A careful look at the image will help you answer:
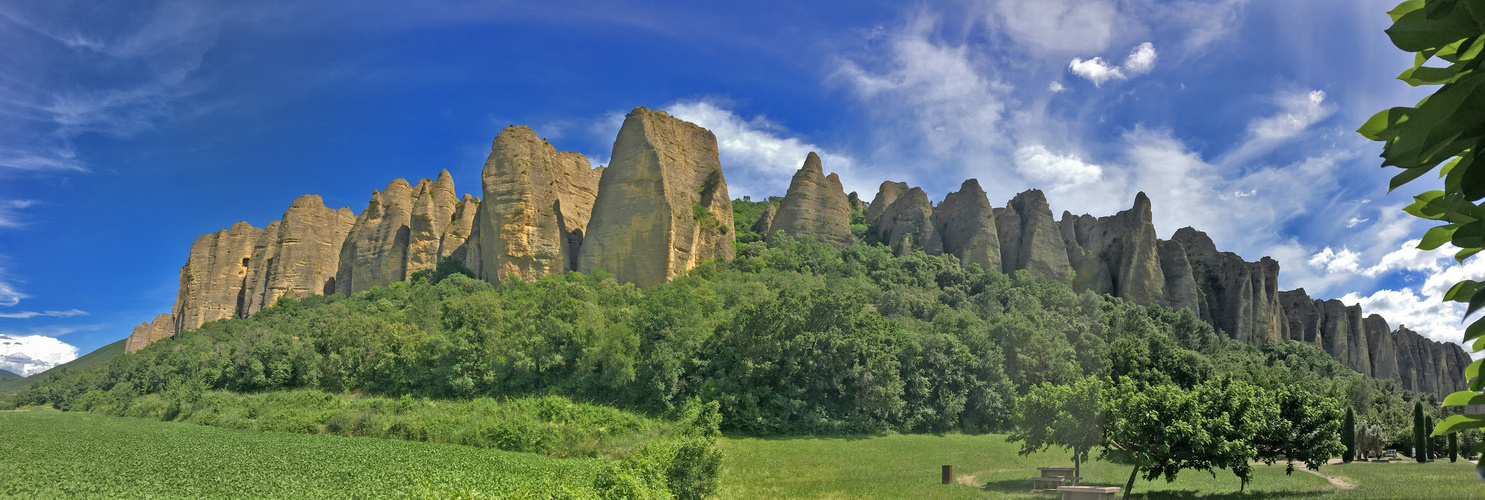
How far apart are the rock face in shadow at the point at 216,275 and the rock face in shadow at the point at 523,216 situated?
4894 cm

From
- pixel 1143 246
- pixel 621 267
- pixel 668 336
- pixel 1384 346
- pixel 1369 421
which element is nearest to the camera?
pixel 668 336

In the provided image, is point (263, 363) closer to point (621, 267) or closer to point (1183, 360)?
point (621, 267)

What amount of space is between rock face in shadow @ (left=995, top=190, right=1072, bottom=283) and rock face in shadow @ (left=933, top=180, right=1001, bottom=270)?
122 centimetres

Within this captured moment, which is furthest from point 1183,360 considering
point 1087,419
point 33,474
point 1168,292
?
point 33,474

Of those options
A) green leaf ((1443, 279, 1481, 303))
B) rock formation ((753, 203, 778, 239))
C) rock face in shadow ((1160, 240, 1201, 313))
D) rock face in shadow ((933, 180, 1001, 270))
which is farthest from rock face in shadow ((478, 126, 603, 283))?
green leaf ((1443, 279, 1481, 303))

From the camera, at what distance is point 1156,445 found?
16.6 metres

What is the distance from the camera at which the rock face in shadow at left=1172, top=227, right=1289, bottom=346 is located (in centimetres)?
6281

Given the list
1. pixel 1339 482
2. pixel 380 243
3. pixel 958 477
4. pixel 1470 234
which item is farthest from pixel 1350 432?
pixel 380 243

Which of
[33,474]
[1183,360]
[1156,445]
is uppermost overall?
[1183,360]

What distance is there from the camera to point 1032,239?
59969mm

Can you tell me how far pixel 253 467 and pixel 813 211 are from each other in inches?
1901

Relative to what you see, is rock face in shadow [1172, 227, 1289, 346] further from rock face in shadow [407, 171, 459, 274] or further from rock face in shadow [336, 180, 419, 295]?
rock face in shadow [336, 180, 419, 295]

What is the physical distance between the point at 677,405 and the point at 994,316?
22.1 m

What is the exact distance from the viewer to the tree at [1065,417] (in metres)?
20.8
